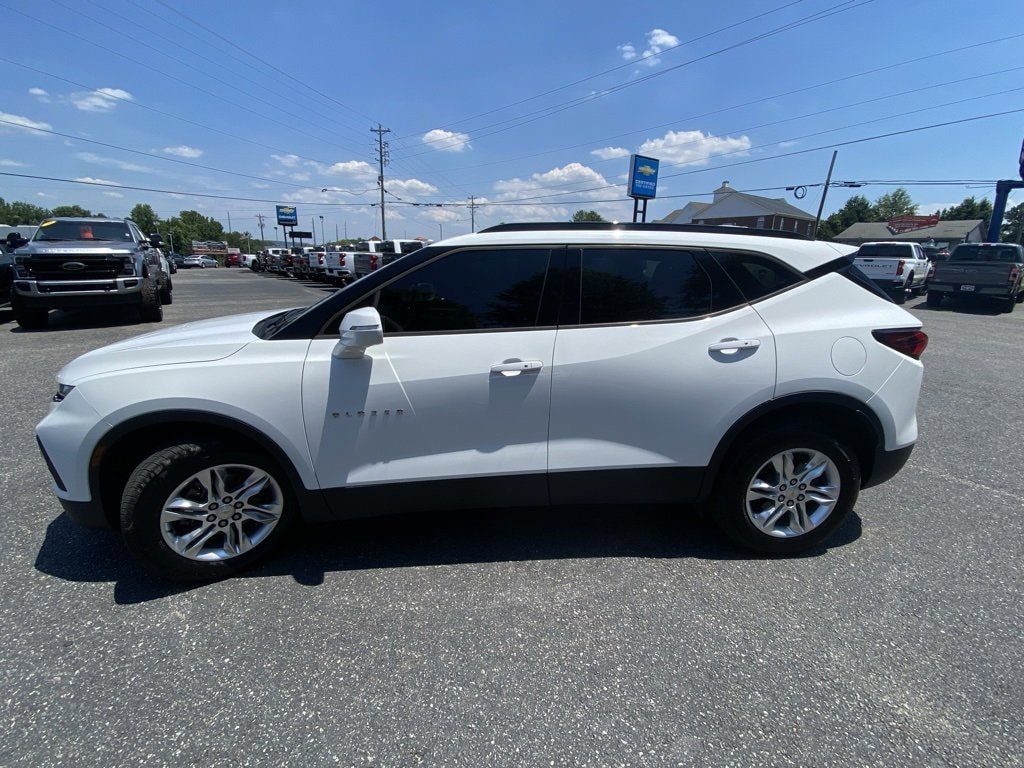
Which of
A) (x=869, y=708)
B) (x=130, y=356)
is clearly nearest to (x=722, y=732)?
(x=869, y=708)

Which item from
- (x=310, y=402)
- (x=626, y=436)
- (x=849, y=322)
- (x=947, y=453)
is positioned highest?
(x=849, y=322)

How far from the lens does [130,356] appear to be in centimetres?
246

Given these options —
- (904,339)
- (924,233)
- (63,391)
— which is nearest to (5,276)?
(63,391)

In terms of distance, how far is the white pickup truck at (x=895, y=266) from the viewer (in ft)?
51.1

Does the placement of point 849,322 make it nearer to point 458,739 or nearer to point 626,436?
point 626,436

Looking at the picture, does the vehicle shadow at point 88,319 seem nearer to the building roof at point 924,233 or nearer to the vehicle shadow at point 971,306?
the vehicle shadow at point 971,306

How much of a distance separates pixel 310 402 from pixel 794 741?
2.36 meters

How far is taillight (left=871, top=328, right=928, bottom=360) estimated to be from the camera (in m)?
2.68

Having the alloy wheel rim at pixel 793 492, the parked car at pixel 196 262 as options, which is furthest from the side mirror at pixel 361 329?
the parked car at pixel 196 262

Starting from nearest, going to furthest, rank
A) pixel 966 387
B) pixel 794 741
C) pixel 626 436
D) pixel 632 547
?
pixel 794 741, pixel 626 436, pixel 632 547, pixel 966 387

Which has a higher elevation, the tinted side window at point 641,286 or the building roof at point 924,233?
the building roof at point 924,233

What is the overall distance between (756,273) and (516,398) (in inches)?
58.8

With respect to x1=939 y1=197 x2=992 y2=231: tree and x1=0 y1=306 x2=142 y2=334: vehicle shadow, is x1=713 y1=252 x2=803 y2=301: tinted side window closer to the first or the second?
x1=0 y1=306 x2=142 y2=334: vehicle shadow

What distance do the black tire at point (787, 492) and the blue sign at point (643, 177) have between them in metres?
24.7
